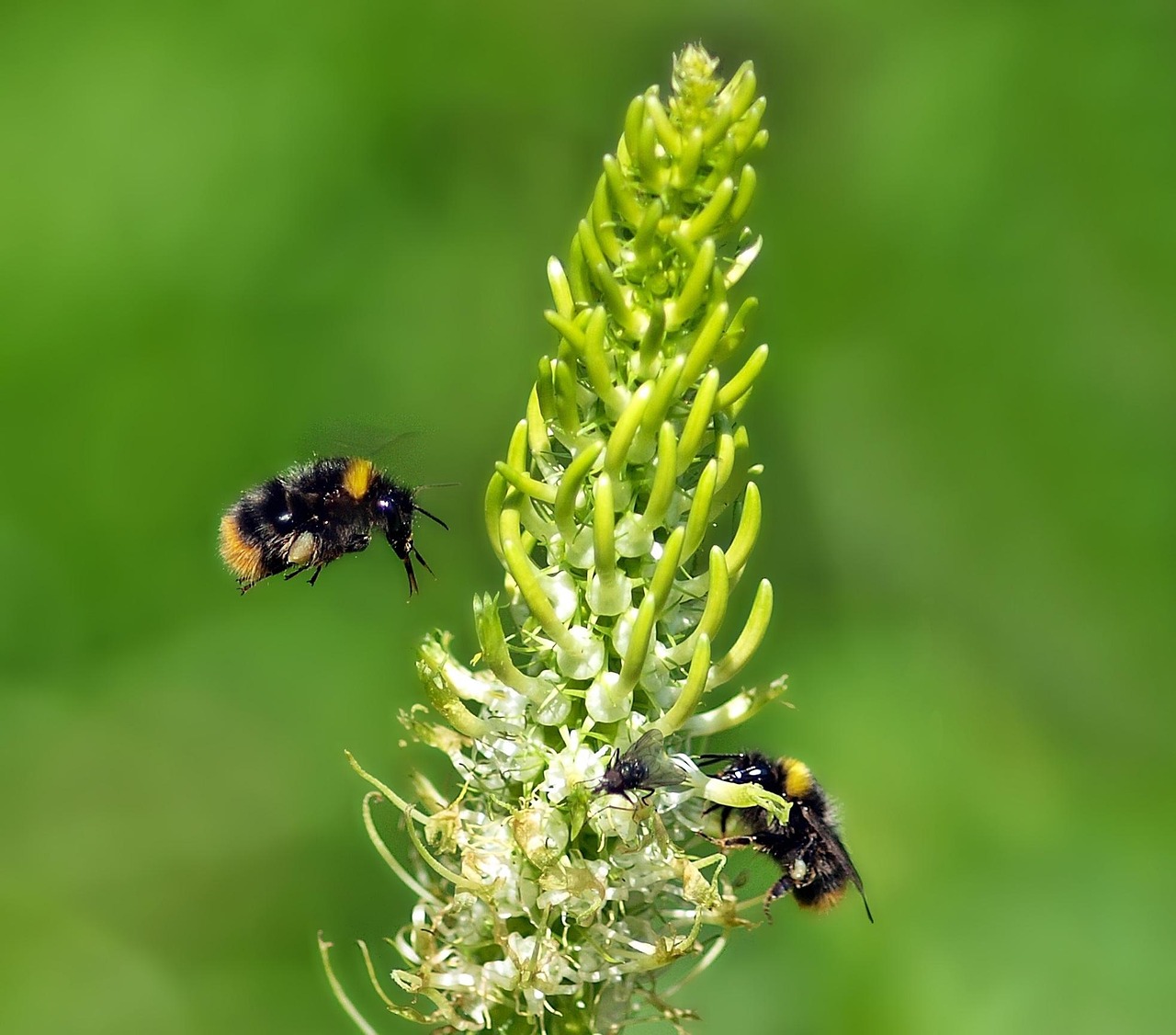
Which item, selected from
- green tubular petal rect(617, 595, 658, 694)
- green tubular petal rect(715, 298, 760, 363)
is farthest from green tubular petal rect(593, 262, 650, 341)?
green tubular petal rect(617, 595, 658, 694)

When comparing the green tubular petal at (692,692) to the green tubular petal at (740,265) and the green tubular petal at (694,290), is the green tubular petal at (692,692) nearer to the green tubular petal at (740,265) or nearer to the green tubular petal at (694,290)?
the green tubular petal at (694,290)

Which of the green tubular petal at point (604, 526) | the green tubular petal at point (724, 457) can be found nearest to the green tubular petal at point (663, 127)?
the green tubular petal at point (724, 457)

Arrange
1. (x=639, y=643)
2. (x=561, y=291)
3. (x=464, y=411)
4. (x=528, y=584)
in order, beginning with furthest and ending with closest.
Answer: (x=464, y=411) → (x=561, y=291) → (x=528, y=584) → (x=639, y=643)

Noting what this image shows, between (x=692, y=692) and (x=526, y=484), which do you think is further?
(x=526, y=484)

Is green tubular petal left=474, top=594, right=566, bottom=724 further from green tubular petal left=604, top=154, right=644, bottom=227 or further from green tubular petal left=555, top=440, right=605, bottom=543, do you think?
green tubular petal left=604, top=154, right=644, bottom=227

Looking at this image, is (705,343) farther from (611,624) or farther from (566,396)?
(611,624)

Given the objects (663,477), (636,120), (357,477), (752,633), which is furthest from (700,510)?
(357,477)
